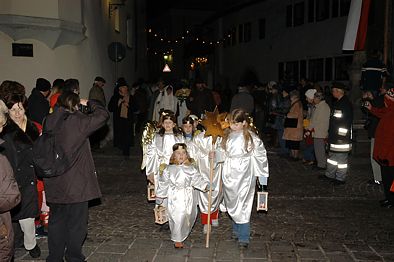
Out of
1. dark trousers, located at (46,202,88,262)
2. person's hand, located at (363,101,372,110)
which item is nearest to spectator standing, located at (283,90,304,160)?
person's hand, located at (363,101,372,110)

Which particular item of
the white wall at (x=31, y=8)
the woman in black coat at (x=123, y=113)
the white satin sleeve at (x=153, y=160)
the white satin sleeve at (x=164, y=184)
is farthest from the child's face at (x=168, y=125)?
the white wall at (x=31, y=8)

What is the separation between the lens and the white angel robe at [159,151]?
6.93m

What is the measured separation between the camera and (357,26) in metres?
12.4

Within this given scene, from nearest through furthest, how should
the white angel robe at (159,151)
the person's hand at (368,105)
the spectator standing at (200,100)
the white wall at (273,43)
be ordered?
the white angel robe at (159,151)
the person's hand at (368,105)
the spectator standing at (200,100)
the white wall at (273,43)

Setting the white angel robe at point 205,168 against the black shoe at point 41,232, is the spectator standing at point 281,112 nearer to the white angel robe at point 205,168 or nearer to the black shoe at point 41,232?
the white angel robe at point 205,168

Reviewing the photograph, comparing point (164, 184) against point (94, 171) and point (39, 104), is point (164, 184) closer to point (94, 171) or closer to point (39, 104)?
point (94, 171)

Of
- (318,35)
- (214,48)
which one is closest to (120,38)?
(318,35)

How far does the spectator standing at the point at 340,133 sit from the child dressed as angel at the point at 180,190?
4397 mm

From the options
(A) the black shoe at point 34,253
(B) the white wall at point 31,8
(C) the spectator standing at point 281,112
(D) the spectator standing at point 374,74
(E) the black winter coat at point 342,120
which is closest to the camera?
(A) the black shoe at point 34,253

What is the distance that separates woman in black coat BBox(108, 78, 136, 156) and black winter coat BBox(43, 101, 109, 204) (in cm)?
761

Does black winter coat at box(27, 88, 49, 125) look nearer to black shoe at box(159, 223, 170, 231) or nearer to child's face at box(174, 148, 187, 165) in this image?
black shoe at box(159, 223, 170, 231)

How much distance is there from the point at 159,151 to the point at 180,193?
2.89ft

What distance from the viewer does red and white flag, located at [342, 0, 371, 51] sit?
40.3 feet

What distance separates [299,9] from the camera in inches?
1220
